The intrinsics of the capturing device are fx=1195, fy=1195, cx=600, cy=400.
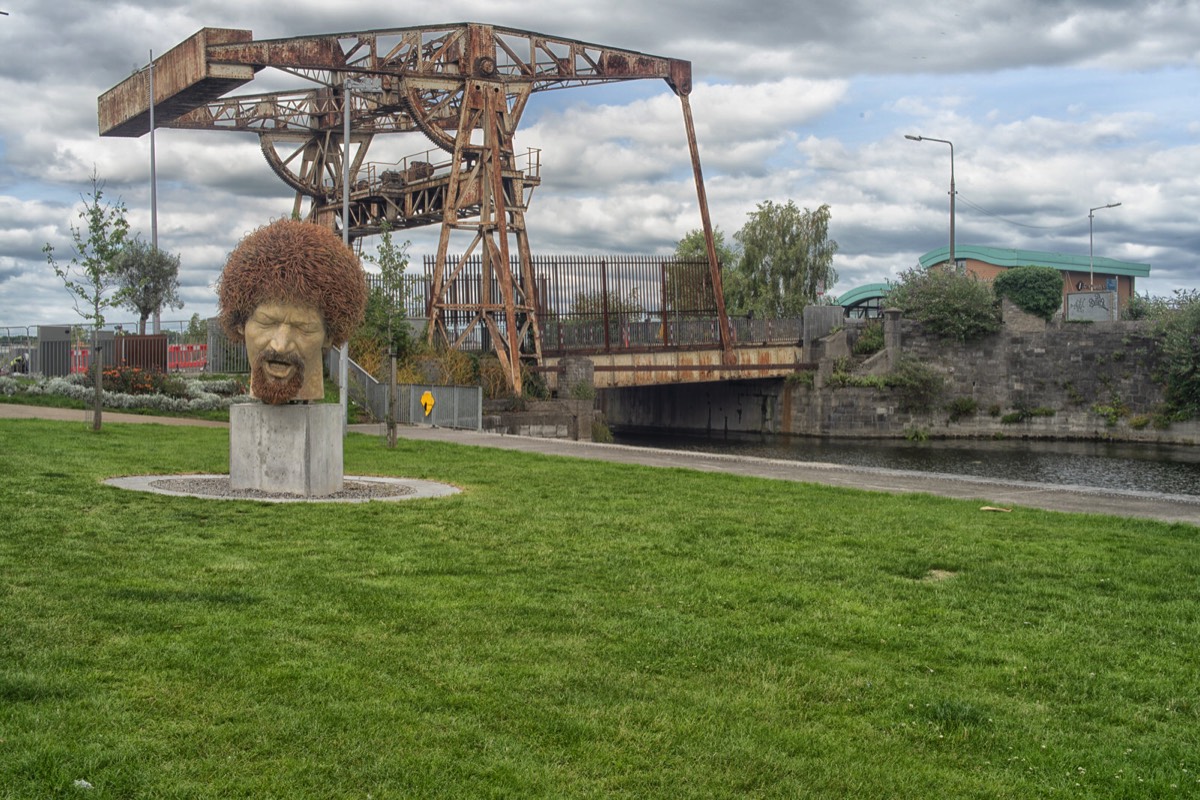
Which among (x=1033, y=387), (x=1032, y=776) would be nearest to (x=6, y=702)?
(x=1032, y=776)

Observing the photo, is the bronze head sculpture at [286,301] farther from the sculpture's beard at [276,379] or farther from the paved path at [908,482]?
the paved path at [908,482]

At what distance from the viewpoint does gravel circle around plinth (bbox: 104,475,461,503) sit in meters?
13.2

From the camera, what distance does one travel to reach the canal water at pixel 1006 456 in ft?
104

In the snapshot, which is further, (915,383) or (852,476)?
(915,383)

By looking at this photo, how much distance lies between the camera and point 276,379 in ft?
45.2

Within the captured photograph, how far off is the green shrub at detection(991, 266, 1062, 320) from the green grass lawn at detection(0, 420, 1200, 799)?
42.6 m

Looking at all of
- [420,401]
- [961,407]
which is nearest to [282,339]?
[420,401]

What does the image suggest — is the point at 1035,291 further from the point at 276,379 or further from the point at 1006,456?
the point at 276,379

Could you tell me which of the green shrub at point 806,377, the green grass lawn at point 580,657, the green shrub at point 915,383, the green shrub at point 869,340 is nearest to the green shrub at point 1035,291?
the green shrub at point 915,383

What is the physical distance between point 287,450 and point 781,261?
57.4m

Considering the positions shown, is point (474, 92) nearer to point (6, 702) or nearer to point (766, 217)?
point (6, 702)

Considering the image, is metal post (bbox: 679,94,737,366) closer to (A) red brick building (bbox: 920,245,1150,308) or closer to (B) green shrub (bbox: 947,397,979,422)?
(B) green shrub (bbox: 947,397,979,422)

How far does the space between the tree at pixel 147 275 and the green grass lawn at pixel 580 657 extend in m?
24.0

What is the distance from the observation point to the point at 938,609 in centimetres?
819
